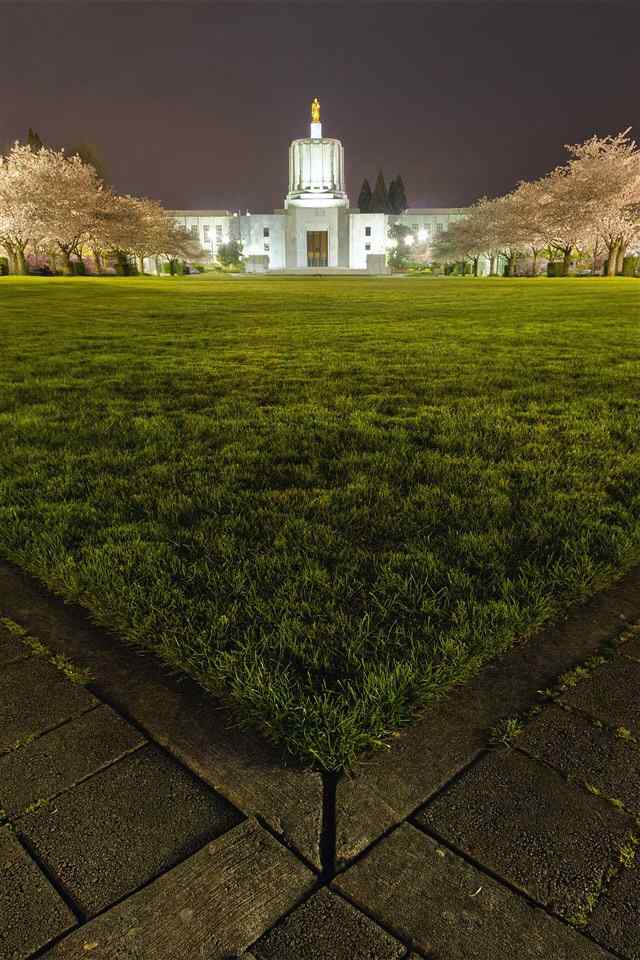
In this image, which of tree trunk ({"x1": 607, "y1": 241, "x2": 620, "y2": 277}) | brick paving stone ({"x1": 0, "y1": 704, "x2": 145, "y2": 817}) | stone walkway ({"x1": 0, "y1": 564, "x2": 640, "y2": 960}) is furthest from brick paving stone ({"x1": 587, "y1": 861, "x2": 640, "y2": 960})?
tree trunk ({"x1": 607, "y1": 241, "x2": 620, "y2": 277})

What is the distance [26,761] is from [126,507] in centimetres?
184

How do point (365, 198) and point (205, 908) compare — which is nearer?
point (205, 908)

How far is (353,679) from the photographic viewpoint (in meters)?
2.04

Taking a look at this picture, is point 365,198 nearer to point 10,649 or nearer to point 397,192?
point 397,192

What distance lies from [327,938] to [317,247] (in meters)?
106

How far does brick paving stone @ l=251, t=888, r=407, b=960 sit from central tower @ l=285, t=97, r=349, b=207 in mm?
103261

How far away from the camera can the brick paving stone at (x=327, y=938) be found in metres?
1.26

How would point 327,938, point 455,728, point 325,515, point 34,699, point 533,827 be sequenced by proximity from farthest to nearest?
point 325,515 → point 34,699 → point 455,728 → point 533,827 → point 327,938

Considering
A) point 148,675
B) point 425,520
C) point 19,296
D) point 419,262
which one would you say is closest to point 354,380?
point 425,520

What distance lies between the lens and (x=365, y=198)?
12325cm

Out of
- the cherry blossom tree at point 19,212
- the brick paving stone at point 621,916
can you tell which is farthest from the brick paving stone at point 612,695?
the cherry blossom tree at point 19,212

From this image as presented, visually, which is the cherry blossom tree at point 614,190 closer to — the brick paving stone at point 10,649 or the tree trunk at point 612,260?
the tree trunk at point 612,260

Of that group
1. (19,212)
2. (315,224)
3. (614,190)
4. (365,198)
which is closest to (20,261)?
(19,212)

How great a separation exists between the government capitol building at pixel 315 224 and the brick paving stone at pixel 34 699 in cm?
8356
